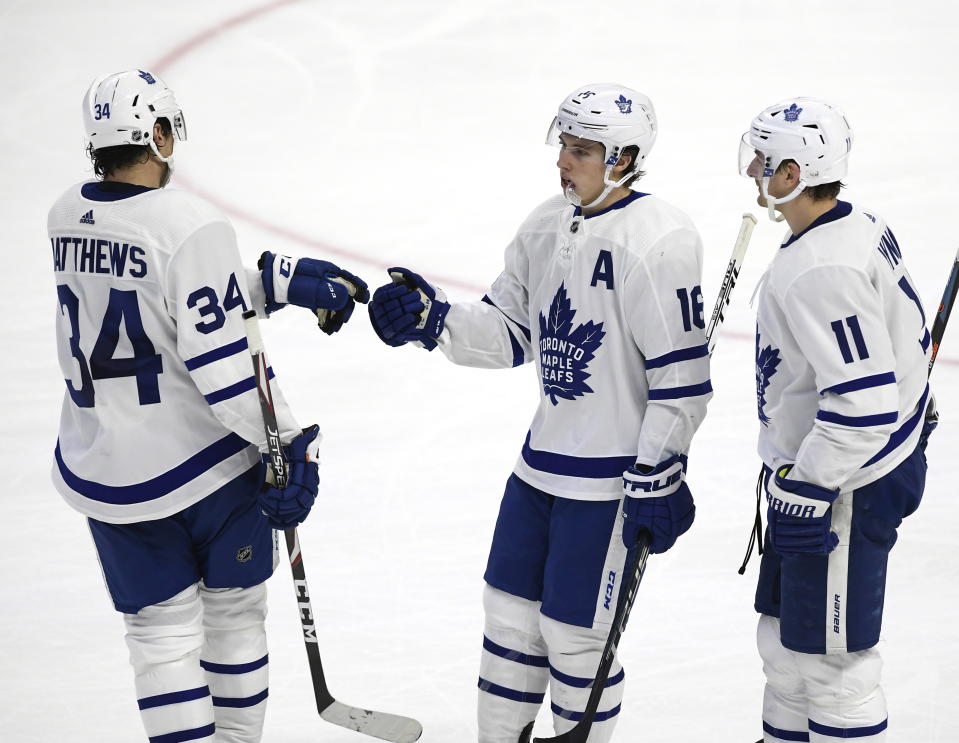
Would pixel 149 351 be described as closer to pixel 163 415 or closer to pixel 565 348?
pixel 163 415

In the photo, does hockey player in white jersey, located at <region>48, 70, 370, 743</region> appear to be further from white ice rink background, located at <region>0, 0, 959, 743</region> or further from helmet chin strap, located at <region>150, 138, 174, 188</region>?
white ice rink background, located at <region>0, 0, 959, 743</region>

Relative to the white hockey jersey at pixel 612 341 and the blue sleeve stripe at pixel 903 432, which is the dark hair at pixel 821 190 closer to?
the white hockey jersey at pixel 612 341

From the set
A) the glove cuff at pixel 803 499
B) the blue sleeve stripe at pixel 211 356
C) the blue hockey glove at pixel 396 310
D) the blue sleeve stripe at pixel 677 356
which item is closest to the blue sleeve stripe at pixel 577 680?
the glove cuff at pixel 803 499

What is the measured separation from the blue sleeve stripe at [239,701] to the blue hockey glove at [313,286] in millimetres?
794

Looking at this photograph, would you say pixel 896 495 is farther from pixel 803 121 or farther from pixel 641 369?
pixel 803 121

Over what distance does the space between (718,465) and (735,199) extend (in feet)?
7.48

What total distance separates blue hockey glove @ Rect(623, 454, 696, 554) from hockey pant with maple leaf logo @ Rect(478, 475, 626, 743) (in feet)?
0.27

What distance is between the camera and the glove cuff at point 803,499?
8.26 feet

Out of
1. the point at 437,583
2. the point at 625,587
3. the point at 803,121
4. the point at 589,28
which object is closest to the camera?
the point at 803,121

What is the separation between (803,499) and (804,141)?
66 centimetres

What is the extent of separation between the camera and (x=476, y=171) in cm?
684

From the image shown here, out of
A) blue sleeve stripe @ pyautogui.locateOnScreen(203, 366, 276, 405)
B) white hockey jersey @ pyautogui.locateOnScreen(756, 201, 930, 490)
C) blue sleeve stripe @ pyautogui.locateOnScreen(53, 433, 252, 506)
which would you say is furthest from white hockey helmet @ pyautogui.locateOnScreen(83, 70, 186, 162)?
white hockey jersey @ pyautogui.locateOnScreen(756, 201, 930, 490)

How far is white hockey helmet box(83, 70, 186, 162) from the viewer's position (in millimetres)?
2572

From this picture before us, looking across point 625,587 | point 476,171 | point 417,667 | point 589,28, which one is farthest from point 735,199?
point 625,587
